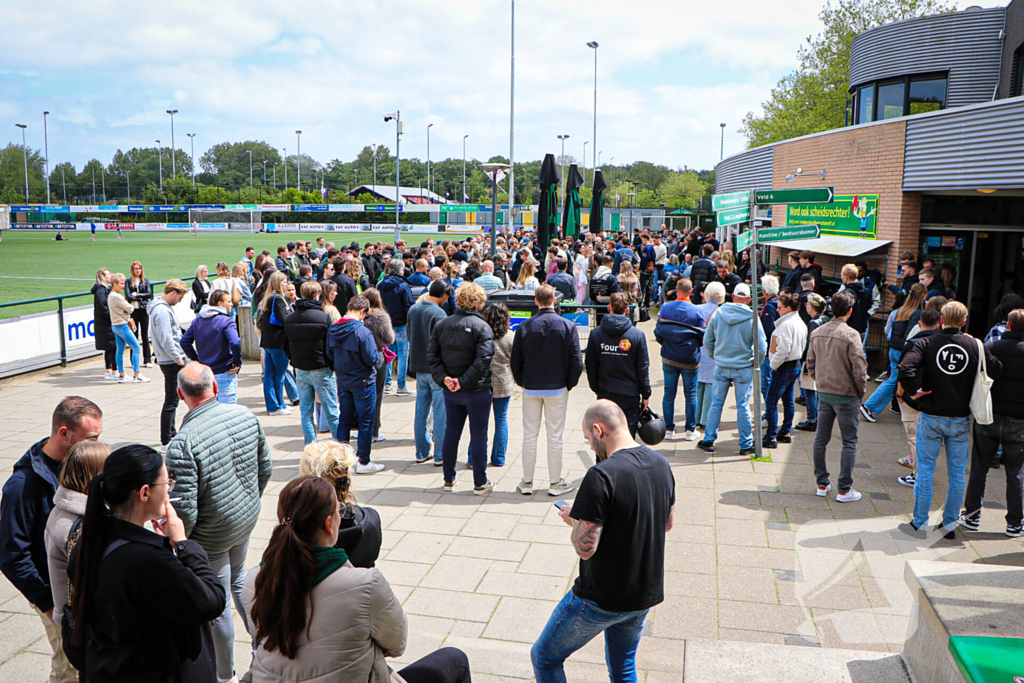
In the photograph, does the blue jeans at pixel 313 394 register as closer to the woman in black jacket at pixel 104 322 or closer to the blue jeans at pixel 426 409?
the blue jeans at pixel 426 409

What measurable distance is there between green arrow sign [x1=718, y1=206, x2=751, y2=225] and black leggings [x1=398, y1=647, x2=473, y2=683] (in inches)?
226

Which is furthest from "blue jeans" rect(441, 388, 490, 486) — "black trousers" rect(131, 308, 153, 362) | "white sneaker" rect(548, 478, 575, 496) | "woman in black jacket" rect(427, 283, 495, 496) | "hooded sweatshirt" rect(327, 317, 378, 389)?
"black trousers" rect(131, 308, 153, 362)

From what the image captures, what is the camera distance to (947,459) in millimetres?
6098

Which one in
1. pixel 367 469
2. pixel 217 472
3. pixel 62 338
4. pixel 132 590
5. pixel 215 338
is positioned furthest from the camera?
pixel 62 338

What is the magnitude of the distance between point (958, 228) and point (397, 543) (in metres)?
12.2

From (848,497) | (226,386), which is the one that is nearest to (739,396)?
(848,497)

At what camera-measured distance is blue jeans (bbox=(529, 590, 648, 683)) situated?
11.0ft

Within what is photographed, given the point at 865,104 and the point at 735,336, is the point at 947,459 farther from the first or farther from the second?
the point at 865,104

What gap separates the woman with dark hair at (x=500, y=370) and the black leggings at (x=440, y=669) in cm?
431

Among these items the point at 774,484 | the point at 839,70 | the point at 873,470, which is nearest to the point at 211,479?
the point at 774,484

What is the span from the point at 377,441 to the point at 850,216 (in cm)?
1130

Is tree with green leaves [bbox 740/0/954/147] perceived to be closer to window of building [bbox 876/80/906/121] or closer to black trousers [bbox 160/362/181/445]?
window of building [bbox 876/80/906/121]

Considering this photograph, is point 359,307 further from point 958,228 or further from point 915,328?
point 958,228

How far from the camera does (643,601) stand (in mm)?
3344
